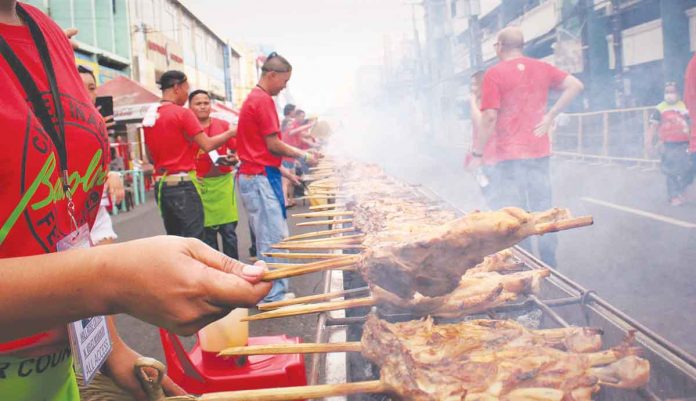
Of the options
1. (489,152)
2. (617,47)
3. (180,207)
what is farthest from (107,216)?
(617,47)

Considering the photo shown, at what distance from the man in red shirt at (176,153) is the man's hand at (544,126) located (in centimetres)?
369

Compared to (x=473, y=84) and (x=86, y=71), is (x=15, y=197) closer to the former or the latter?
(x=86, y=71)

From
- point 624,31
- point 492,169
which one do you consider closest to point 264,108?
point 492,169

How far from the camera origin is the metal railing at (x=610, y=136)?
Answer: 15.3 m

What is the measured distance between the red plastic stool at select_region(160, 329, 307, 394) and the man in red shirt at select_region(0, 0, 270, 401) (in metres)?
1.58

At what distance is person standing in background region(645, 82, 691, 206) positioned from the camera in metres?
9.22

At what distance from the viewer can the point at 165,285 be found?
994mm

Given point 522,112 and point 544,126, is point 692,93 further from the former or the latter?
point 522,112

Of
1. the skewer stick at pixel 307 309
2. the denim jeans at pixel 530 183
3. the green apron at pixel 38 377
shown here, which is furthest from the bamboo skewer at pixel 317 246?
the denim jeans at pixel 530 183

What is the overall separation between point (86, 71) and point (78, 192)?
4697 millimetres

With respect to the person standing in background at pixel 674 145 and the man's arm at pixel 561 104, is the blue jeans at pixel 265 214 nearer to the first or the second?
the man's arm at pixel 561 104

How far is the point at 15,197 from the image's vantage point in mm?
1179

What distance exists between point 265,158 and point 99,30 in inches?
880

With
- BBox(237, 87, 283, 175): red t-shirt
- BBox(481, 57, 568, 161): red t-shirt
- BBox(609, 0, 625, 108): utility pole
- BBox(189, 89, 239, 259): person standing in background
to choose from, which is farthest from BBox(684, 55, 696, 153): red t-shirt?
BBox(609, 0, 625, 108): utility pole
